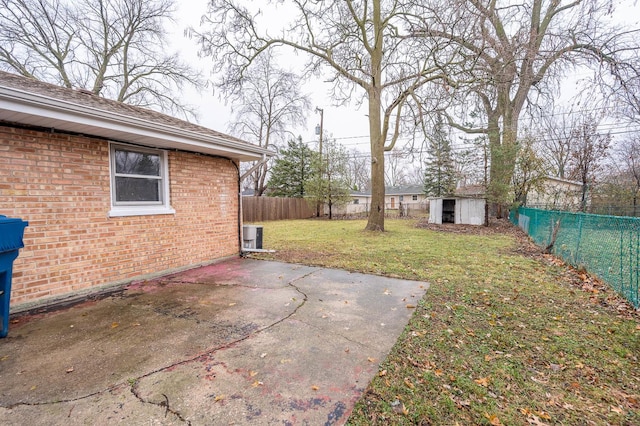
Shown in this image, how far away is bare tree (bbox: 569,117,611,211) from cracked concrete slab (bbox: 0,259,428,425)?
15.6m

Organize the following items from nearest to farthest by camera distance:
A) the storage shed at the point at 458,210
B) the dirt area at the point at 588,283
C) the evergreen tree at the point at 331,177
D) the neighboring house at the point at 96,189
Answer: the neighboring house at the point at 96,189, the dirt area at the point at 588,283, the storage shed at the point at 458,210, the evergreen tree at the point at 331,177

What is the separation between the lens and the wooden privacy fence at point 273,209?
19.4m

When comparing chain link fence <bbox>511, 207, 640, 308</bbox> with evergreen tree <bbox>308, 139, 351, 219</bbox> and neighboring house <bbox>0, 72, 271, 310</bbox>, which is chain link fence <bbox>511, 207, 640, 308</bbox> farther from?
evergreen tree <bbox>308, 139, 351, 219</bbox>

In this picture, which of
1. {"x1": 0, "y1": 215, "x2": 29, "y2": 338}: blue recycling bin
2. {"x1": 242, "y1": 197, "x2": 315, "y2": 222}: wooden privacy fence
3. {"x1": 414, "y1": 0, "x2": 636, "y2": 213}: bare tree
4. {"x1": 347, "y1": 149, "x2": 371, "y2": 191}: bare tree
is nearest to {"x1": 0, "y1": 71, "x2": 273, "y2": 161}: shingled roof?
{"x1": 0, "y1": 215, "x2": 29, "y2": 338}: blue recycling bin

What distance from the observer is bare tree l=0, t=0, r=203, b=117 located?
1369 centimetres

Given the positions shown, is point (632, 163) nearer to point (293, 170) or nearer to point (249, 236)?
point (293, 170)

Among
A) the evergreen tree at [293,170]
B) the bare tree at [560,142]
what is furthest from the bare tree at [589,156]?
the evergreen tree at [293,170]

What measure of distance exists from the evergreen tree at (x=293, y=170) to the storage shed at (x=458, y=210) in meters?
12.1

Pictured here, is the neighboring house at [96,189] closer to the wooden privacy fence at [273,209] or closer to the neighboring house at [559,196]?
the wooden privacy fence at [273,209]

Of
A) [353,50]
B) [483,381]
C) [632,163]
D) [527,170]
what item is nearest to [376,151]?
[353,50]

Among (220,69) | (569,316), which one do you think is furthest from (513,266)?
(220,69)

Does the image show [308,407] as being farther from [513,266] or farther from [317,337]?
[513,266]

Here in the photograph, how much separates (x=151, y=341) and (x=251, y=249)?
4.56 meters

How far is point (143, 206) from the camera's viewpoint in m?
5.05
